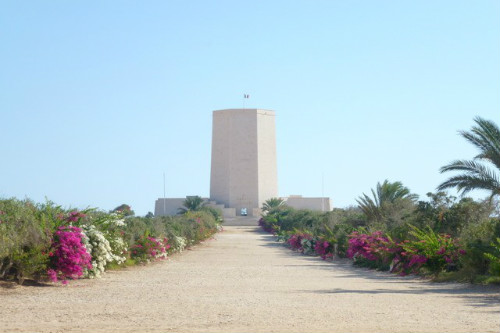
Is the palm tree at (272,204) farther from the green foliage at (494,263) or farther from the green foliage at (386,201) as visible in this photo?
the green foliage at (494,263)

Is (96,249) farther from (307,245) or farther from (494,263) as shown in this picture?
(307,245)

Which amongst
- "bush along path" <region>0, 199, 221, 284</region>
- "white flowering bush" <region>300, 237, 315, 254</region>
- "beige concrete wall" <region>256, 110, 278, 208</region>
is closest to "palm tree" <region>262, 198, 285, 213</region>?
"beige concrete wall" <region>256, 110, 278, 208</region>

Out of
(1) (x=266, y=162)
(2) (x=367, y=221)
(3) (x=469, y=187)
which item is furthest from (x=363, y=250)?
(1) (x=266, y=162)

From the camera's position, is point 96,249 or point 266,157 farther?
point 266,157

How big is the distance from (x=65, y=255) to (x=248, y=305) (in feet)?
15.6

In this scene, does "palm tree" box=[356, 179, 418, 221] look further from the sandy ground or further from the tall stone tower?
the tall stone tower

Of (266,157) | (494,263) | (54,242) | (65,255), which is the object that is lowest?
(494,263)

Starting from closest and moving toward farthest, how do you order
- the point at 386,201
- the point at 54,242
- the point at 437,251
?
the point at 54,242 → the point at 437,251 → the point at 386,201

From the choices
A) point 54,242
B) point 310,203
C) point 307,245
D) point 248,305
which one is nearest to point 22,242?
point 54,242

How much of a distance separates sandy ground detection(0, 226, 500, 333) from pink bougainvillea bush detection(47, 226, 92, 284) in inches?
16.4

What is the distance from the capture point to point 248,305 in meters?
10.5

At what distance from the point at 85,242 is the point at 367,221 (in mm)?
16923

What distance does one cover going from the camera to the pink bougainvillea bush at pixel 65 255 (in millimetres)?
13680

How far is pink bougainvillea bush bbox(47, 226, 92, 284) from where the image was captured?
13680 mm
